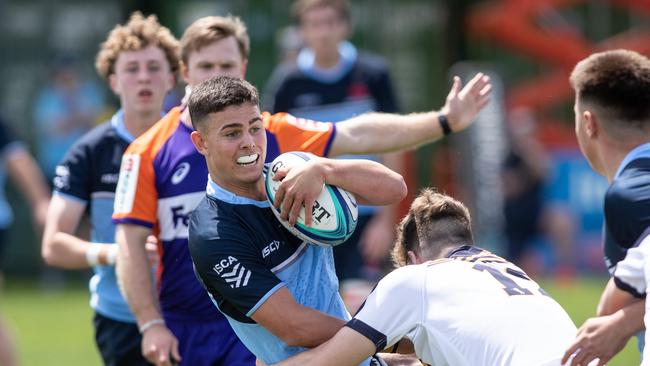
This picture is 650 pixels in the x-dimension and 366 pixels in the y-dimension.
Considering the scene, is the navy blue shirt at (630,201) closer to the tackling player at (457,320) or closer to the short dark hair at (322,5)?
the tackling player at (457,320)

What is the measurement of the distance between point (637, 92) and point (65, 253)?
3.03 metres

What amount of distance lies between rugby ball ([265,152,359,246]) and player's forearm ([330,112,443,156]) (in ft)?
3.58

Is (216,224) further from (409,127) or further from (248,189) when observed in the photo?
(409,127)

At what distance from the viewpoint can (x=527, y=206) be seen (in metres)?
15.9

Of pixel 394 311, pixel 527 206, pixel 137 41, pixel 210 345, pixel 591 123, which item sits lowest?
pixel 527 206

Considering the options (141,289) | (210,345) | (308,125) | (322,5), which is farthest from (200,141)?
(322,5)

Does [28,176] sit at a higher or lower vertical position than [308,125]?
lower

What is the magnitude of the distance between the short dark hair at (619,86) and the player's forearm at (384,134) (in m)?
0.79

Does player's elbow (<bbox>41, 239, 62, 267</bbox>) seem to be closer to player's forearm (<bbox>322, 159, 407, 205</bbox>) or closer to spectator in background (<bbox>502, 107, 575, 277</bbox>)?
player's forearm (<bbox>322, 159, 407, 205</bbox>)

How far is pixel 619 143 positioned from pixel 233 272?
5.83ft

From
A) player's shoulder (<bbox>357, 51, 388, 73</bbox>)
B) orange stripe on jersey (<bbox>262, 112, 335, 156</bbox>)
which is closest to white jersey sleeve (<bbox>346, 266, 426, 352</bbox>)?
orange stripe on jersey (<bbox>262, 112, 335, 156</bbox>)

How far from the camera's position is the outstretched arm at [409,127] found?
5.68 meters

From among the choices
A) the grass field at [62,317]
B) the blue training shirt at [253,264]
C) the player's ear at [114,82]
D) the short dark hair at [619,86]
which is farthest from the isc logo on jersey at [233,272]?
the grass field at [62,317]

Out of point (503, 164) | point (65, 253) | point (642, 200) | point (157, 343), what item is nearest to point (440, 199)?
point (642, 200)
